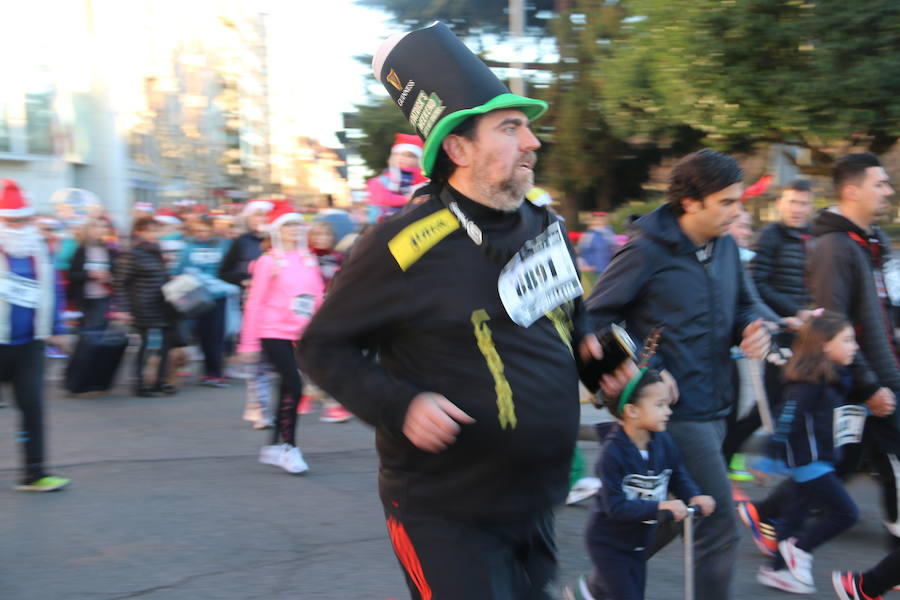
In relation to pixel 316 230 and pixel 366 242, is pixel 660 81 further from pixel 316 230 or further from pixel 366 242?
pixel 366 242

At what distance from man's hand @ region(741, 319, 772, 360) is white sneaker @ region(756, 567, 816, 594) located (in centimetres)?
151

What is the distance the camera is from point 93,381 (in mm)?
9641

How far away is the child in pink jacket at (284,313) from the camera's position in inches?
257

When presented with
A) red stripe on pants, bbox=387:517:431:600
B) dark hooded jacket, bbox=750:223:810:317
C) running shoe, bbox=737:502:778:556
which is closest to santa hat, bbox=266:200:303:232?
dark hooded jacket, bbox=750:223:810:317

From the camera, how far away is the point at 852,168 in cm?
456

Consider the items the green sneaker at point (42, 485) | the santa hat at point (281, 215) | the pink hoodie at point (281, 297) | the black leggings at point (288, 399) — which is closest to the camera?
the green sneaker at point (42, 485)

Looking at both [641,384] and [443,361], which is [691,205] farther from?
[443,361]

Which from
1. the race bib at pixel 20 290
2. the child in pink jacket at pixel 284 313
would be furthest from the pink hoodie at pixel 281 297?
the race bib at pixel 20 290

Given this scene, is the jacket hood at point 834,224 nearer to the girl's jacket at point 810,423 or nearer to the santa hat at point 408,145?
the girl's jacket at point 810,423

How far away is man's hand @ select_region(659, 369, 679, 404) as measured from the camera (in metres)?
3.36

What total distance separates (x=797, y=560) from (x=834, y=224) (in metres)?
1.60

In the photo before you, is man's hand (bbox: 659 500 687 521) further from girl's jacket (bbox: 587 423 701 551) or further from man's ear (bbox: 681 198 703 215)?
man's ear (bbox: 681 198 703 215)

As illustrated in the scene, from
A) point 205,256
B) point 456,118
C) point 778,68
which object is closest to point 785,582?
point 456,118

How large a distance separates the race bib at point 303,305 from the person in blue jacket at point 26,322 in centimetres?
161
